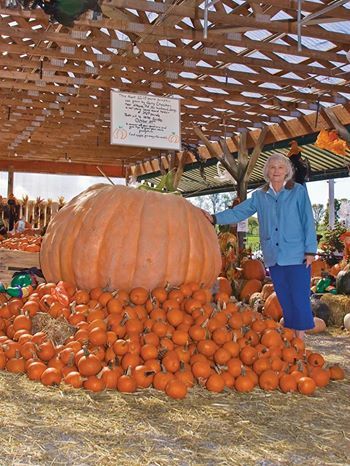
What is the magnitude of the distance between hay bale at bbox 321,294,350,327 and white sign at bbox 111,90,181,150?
88.5 inches

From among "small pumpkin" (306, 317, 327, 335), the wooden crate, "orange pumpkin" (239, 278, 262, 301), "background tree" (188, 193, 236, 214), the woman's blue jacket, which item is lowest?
"small pumpkin" (306, 317, 327, 335)

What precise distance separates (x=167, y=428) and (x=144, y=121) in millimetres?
3789

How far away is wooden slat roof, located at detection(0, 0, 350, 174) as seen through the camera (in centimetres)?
531

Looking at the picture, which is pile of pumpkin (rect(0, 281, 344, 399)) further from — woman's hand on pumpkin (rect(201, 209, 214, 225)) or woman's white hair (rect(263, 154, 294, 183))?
woman's white hair (rect(263, 154, 294, 183))

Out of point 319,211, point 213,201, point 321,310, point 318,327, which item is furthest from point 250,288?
point 213,201

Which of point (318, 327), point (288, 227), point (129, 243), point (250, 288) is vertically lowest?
point (318, 327)

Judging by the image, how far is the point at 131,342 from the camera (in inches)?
117

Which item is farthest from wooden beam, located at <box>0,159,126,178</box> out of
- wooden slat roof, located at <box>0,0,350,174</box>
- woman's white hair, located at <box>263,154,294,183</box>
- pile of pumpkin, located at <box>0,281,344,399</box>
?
woman's white hair, located at <box>263,154,294,183</box>

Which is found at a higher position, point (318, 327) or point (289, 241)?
point (289, 241)

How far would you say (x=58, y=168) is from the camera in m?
17.3

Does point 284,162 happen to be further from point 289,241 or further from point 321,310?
point 321,310

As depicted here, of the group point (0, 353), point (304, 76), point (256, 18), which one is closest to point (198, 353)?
point (0, 353)

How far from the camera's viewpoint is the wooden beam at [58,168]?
16531 mm

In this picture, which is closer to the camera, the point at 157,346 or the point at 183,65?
the point at 157,346
